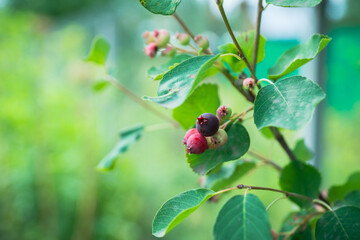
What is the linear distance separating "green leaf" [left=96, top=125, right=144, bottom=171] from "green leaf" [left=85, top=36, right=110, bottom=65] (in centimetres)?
14

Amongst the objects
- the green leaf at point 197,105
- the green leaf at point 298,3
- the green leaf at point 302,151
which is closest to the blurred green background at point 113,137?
the green leaf at point 302,151

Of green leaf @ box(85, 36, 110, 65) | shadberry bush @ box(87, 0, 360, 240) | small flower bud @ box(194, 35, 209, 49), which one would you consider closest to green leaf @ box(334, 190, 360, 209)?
shadberry bush @ box(87, 0, 360, 240)

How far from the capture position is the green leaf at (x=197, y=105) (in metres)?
0.42

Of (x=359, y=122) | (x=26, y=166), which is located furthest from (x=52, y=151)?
(x=359, y=122)

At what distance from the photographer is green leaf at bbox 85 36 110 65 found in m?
0.57

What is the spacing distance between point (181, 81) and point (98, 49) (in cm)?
34

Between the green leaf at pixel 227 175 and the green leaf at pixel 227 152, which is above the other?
the green leaf at pixel 227 152

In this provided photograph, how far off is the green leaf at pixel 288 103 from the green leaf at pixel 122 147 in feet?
0.98

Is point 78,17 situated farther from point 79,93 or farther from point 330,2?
point 330,2

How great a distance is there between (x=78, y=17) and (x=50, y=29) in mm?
444

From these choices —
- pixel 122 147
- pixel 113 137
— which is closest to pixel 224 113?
pixel 122 147

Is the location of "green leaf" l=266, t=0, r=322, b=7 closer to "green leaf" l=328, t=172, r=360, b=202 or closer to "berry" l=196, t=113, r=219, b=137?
"berry" l=196, t=113, r=219, b=137

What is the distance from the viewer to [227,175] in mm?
492

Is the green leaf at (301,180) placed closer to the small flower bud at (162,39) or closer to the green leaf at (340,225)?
the green leaf at (340,225)
